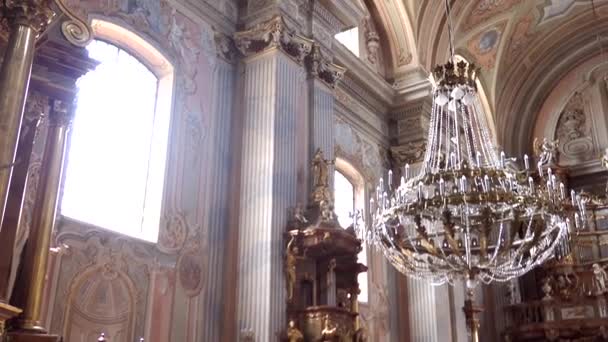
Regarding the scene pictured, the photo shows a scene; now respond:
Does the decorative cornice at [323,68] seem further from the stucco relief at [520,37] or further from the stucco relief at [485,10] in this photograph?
the stucco relief at [520,37]

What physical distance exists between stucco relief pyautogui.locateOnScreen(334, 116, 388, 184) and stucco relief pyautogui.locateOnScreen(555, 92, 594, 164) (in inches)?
245

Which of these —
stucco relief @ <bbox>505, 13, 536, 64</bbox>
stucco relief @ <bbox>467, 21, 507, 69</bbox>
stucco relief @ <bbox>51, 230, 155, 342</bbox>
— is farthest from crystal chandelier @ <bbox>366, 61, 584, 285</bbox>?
stucco relief @ <bbox>505, 13, 536, 64</bbox>

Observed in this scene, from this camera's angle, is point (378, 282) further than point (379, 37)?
No

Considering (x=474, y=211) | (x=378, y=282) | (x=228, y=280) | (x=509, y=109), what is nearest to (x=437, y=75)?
(x=474, y=211)

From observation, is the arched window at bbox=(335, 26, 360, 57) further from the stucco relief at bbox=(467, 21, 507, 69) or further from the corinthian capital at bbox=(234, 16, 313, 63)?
the stucco relief at bbox=(467, 21, 507, 69)

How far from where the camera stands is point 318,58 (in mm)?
9688

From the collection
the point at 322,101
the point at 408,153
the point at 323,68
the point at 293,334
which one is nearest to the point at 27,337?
the point at 293,334

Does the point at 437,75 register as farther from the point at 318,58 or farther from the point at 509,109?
the point at 509,109

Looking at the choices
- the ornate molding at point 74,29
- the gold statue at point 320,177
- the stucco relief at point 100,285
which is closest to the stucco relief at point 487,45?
the gold statue at point 320,177

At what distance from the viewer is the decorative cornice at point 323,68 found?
962 centimetres

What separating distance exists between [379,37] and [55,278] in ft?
28.3

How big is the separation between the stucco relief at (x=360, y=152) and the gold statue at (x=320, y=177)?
7.40ft

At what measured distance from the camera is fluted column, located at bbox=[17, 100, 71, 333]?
4863mm

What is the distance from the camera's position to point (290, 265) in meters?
7.93
